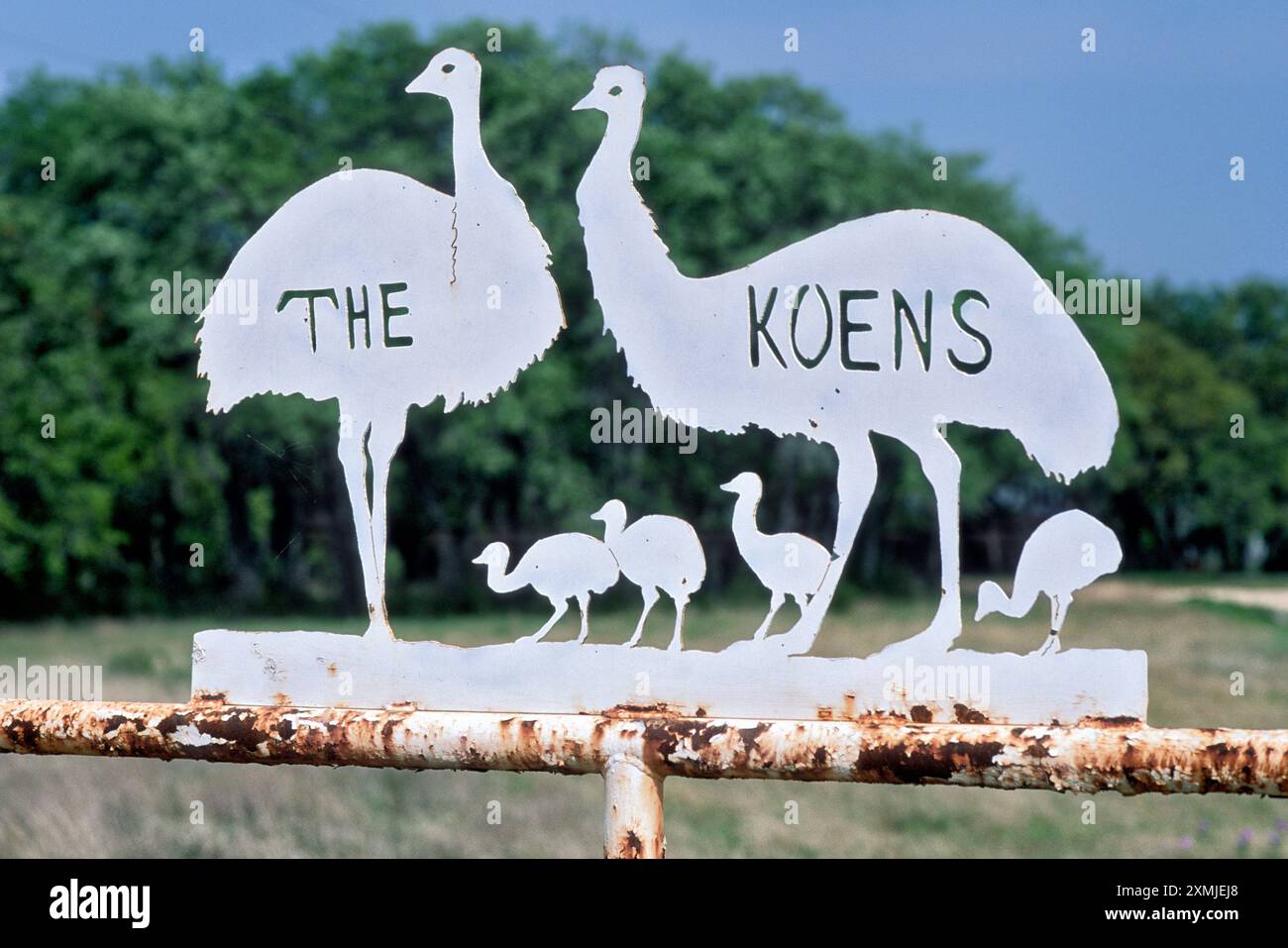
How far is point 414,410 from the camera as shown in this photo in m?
→ 25.1

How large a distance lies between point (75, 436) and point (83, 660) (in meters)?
4.99

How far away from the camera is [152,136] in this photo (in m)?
25.8

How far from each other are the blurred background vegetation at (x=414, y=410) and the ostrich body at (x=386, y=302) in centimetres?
1718

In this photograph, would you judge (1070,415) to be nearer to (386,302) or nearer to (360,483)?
(386,302)

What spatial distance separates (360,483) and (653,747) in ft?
5.34

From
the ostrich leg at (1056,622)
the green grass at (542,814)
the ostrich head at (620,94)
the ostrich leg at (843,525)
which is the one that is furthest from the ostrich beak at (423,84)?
the green grass at (542,814)

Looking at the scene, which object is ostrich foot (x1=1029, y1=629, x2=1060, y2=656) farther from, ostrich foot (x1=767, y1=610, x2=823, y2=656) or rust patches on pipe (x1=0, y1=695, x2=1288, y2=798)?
ostrich foot (x1=767, y1=610, x2=823, y2=656)

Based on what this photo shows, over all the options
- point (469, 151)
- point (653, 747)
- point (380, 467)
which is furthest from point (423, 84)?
point (653, 747)

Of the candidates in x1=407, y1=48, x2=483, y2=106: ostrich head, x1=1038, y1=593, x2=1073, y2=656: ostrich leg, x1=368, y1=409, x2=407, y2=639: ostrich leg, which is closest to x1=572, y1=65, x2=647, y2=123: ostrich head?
x1=407, y1=48, x2=483, y2=106: ostrich head

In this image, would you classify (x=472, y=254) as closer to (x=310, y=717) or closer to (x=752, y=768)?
(x=310, y=717)

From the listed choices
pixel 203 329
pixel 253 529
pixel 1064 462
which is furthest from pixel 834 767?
pixel 253 529

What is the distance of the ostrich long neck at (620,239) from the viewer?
5.24 m

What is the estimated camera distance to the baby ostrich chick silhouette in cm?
481

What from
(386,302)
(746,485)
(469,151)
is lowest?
(746,485)
